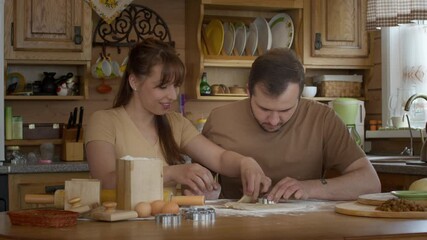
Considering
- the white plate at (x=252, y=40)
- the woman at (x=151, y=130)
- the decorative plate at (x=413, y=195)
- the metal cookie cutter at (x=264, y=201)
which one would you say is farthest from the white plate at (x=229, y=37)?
the decorative plate at (x=413, y=195)

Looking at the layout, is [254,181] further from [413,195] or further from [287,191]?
[413,195]

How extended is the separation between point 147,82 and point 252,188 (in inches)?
21.3

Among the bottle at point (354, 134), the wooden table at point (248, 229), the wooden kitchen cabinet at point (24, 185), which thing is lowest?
the wooden kitchen cabinet at point (24, 185)

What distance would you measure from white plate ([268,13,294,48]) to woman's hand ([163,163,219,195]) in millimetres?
2952

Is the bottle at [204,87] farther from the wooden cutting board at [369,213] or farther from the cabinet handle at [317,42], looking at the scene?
the wooden cutting board at [369,213]

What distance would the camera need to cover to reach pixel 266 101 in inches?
104

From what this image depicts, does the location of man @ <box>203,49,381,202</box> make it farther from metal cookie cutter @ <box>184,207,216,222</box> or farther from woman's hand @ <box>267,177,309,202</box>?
metal cookie cutter @ <box>184,207,216,222</box>

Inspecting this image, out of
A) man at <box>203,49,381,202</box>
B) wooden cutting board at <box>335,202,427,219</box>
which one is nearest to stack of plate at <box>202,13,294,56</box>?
man at <box>203,49,381,202</box>

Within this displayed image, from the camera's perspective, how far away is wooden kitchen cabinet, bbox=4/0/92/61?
183 inches

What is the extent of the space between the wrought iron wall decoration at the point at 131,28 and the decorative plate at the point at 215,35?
25 cm

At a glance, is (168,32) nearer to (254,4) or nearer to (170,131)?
(254,4)

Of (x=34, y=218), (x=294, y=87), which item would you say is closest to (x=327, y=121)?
(x=294, y=87)

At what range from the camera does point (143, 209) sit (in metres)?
2.08

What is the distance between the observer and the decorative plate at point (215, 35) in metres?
5.10
